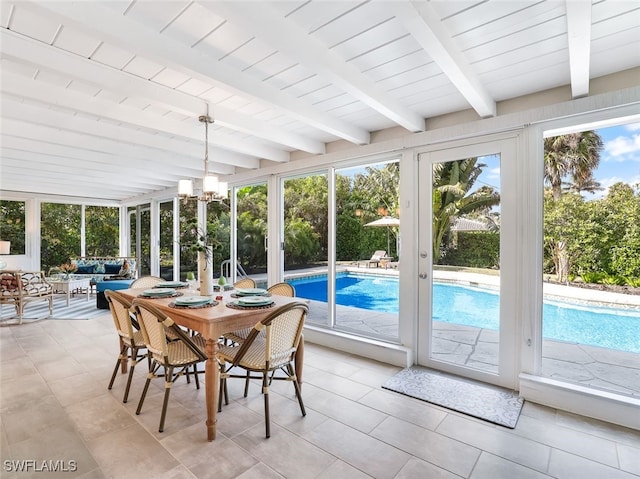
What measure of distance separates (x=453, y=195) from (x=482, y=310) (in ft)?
3.77

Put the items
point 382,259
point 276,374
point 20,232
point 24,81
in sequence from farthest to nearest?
point 20,232, point 382,259, point 276,374, point 24,81

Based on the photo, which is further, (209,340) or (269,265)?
Answer: (269,265)

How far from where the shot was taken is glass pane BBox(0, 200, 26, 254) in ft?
25.4

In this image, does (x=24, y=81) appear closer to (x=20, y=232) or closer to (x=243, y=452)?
(x=243, y=452)

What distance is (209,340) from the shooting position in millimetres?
2135

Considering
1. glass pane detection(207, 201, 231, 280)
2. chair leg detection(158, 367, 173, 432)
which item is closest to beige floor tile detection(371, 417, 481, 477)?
chair leg detection(158, 367, 173, 432)

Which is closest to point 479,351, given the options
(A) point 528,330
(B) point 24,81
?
(A) point 528,330

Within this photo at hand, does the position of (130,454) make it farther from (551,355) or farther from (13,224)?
(13,224)

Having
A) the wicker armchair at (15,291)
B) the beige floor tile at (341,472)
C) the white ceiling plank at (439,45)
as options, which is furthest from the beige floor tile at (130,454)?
the wicker armchair at (15,291)

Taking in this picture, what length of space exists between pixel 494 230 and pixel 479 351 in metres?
1.20

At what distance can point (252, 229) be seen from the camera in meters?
5.57

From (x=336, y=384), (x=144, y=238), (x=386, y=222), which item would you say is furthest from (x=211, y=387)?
(x=144, y=238)

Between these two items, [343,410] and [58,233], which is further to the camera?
[58,233]

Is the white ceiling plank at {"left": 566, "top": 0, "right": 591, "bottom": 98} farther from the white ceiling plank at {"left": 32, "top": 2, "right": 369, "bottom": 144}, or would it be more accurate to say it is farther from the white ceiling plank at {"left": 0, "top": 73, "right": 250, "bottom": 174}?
the white ceiling plank at {"left": 0, "top": 73, "right": 250, "bottom": 174}
